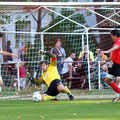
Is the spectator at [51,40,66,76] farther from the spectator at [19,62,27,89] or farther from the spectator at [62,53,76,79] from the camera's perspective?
the spectator at [19,62,27,89]

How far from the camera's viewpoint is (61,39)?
1855 cm

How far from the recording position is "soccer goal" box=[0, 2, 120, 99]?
→ 17.1 metres

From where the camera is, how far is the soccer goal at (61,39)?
672 inches

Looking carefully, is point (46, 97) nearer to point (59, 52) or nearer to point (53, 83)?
point (53, 83)

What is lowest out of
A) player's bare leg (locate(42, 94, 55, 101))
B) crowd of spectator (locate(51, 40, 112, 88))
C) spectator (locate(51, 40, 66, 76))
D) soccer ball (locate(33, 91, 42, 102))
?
player's bare leg (locate(42, 94, 55, 101))

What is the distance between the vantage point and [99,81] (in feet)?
58.9

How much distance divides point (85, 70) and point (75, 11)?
248 cm

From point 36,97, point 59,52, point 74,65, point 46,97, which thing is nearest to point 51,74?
point 46,97

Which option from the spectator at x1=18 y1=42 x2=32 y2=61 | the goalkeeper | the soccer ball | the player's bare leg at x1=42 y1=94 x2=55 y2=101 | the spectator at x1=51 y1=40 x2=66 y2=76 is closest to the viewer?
the soccer ball

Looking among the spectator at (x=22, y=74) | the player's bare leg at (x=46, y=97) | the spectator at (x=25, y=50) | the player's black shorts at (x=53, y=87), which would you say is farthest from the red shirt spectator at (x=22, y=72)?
the player's bare leg at (x=46, y=97)

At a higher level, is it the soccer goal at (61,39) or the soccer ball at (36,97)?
the soccer goal at (61,39)

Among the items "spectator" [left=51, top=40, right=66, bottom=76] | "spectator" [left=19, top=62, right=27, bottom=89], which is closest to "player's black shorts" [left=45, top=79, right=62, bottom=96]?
"spectator" [left=51, top=40, right=66, bottom=76]

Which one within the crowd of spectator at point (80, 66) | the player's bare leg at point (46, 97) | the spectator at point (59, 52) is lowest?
the player's bare leg at point (46, 97)

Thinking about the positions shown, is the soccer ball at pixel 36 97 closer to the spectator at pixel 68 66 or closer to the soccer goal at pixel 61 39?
the soccer goal at pixel 61 39
